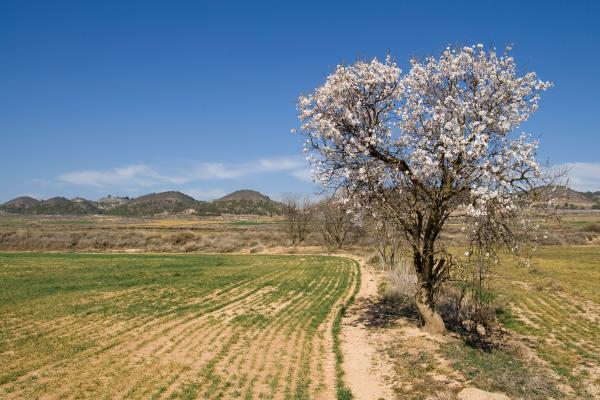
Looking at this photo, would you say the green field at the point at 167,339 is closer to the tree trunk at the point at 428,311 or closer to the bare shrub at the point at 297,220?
the tree trunk at the point at 428,311

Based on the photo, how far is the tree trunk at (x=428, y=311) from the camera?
53.4 feet

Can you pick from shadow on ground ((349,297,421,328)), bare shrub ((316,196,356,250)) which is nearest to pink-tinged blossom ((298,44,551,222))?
shadow on ground ((349,297,421,328))

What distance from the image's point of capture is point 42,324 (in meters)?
18.6

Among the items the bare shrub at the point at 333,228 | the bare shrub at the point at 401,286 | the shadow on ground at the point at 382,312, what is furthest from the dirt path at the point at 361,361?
the bare shrub at the point at 333,228

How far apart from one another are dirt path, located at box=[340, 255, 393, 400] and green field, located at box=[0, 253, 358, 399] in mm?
541

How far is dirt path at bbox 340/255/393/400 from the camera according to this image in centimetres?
1139

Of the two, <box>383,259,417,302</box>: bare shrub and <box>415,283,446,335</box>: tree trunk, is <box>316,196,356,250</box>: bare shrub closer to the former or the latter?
<box>383,259,417,302</box>: bare shrub

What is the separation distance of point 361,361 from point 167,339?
22.1 ft

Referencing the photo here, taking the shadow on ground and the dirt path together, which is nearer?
the dirt path

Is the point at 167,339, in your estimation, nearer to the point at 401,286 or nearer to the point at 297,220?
the point at 401,286

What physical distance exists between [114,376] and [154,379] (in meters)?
1.11

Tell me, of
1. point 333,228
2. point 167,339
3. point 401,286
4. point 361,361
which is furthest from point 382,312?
point 333,228

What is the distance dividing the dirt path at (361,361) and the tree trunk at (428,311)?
A: 195 centimetres

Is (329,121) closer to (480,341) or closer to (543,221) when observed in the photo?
(543,221)
